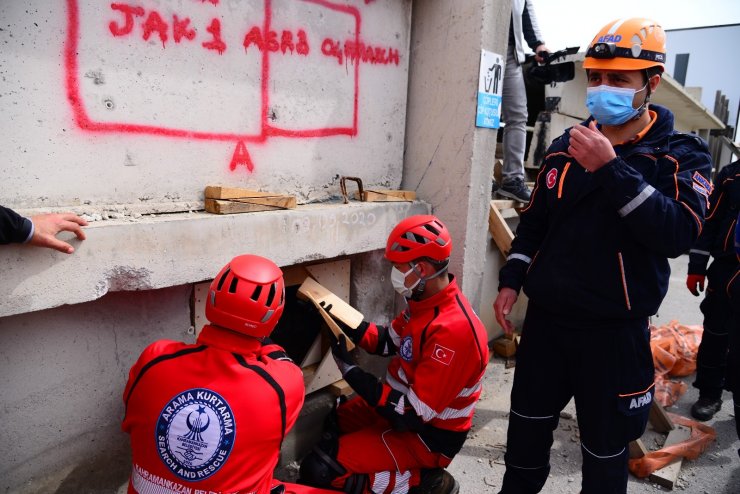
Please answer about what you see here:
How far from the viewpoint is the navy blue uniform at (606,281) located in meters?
1.97

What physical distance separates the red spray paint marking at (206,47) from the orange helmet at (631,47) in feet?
5.58

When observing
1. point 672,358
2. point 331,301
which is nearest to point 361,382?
point 331,301

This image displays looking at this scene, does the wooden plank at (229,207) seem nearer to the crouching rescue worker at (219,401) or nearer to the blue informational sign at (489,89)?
the crouching rescue worker at (219,401)

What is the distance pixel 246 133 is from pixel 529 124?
18.7 feet

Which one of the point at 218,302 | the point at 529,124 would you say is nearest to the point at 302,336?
the point at 218,302

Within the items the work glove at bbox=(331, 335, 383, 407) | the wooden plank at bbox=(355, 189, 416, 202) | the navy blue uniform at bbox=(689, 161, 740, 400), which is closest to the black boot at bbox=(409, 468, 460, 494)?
the work glove at bbox=(331, 335, 383, 407)

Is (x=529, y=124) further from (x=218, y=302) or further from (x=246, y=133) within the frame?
(x=218, y=302)

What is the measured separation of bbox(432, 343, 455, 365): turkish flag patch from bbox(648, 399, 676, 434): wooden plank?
2320 mm

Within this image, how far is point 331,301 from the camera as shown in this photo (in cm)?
301

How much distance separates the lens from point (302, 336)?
3744 mm

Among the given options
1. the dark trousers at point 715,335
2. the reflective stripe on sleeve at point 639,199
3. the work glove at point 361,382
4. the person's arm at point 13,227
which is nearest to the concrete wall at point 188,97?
the person's arm at point 13,227

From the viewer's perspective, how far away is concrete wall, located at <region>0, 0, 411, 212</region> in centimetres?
207

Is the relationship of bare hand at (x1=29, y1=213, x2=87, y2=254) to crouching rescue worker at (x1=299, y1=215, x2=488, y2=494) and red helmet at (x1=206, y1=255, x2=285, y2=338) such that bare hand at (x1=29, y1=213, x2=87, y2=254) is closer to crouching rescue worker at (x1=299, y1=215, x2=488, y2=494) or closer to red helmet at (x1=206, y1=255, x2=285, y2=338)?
red helmet at (x1=206, y1=255, x2=285, y2=338)

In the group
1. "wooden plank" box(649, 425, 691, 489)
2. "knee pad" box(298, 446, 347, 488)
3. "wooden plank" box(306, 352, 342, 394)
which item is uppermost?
"wooden plank" box(306, 352, 342, 394)
